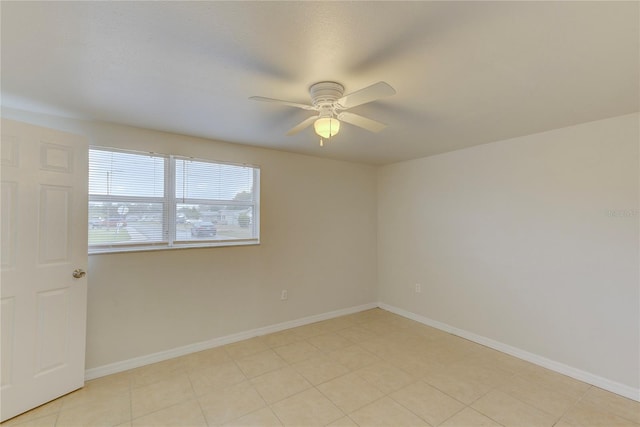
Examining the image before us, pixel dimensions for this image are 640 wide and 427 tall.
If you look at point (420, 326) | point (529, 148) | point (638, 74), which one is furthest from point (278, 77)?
point (420, 326)

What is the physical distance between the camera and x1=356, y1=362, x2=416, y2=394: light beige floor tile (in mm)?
2441

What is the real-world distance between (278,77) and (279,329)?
2.97 metres

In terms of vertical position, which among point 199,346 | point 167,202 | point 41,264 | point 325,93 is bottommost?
point 199,346

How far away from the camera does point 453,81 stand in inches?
71.8

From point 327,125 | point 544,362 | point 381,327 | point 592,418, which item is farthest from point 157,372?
point 544,362

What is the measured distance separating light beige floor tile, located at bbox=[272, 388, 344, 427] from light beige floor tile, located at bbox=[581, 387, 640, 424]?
1994 mm

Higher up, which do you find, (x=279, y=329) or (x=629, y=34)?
Result: (x=629, y=34)

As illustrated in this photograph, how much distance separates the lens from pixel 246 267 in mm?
3406

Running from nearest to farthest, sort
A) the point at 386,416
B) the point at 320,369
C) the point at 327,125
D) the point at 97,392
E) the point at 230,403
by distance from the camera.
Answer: the point at 327,125 < the point at 386,416 < the point at 230,403 < the point at 97,392 < the point at 320,369

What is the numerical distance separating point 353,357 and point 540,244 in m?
2.19

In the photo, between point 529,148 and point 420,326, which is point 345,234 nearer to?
point 420,326

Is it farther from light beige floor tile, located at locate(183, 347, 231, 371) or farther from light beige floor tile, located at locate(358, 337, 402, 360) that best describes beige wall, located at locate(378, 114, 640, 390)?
light beige floor tile, located at locate(183, 347, 231, 371)

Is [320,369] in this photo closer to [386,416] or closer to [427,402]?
[386,416]

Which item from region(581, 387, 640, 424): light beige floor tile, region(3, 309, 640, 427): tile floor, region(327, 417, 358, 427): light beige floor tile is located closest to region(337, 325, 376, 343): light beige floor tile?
region(3, 309, 640, 427): tile floor
